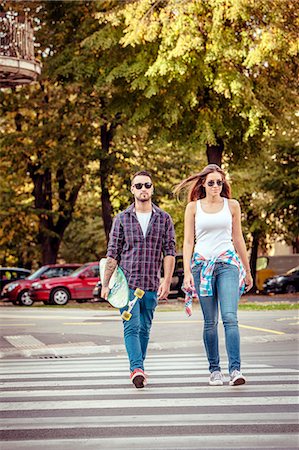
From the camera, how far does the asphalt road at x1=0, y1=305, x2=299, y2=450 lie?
260 inches

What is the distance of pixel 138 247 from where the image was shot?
31.3 feet

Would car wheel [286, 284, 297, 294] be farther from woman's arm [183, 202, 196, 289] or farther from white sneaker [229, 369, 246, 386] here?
white sneaker [229, 369, 246, 386]

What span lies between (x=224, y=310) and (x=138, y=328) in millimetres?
802

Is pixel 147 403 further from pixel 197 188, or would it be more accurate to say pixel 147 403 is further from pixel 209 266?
pixel 197 188

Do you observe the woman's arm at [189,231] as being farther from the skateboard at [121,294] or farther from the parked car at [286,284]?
the parked car at [286,284]

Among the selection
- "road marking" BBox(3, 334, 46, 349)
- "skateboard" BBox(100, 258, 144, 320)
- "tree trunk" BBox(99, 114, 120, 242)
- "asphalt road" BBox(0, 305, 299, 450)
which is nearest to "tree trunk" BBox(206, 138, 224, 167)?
"tree trunk" BBox(99, 114, 120, 242)

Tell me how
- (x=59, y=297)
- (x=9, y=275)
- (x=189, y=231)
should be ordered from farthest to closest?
(x=9, y=275) → (x=59, y=297) → (x=189, y=231)

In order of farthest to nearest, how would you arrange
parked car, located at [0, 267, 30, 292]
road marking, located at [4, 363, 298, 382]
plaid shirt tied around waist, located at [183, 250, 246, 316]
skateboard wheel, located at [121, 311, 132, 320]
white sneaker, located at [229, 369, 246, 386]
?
parked car, located at [0, 267, 30, 292] → road marking, located at [4, 363, 298, 382] → skateboard wheel, located at [121, 311, 132, 320] → plaid shirt tied around waist, located at [183, 250, 246, 316] → white sneaker, located at [229, 369, 246, 386]

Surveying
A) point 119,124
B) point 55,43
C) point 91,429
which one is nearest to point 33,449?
point 91,429

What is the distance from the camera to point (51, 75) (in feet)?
115

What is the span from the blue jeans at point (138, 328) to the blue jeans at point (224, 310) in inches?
19.8

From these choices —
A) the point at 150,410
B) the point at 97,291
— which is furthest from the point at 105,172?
the point at 150,410

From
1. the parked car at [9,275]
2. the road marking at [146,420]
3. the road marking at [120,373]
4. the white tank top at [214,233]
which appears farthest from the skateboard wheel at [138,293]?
the parked car at [9,275]

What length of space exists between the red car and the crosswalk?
28571mm
